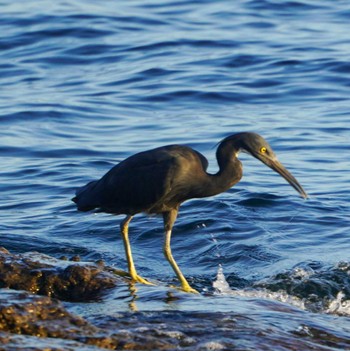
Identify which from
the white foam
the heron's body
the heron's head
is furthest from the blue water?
the heron's head

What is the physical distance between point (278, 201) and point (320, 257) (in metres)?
1.94

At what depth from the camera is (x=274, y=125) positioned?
42.2 feet

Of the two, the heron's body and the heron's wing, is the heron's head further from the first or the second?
the heron's wing

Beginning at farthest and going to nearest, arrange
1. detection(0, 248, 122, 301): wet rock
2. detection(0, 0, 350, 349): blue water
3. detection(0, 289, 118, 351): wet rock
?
detection(0, 0, 350, 349): blue water → detection(0, 248, 122, 301): wet rock → detection(0, 289, 118, 351): wet rock

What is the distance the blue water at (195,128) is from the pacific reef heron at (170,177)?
0.61 metres

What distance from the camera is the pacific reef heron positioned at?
6746 millimetres

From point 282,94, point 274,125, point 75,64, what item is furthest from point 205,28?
point 274,125

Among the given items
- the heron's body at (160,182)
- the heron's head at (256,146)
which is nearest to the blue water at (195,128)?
the heron's body at (160,182)

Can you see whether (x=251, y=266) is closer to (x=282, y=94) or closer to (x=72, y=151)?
(x=72, y=151)

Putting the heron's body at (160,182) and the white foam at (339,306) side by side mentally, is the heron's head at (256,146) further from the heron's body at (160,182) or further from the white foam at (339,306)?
the white foam at (339,306)

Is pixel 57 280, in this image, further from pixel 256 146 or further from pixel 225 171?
pixel 256 146

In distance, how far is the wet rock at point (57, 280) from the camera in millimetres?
6008

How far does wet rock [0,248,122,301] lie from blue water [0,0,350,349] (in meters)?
0.17

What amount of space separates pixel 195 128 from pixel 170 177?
6054 mm
